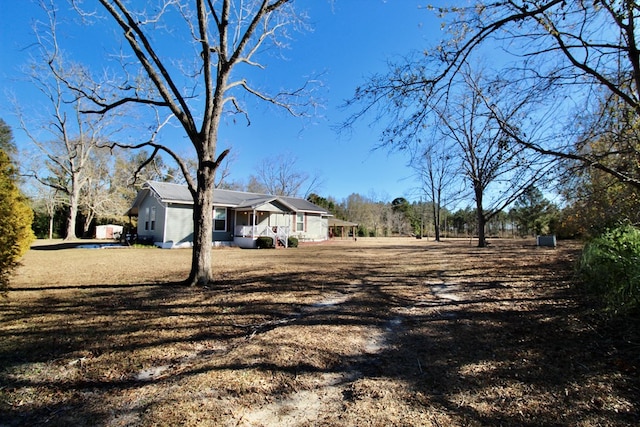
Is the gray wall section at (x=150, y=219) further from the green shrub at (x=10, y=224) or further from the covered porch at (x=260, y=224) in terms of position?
the green shrub at (x=10, y=224)

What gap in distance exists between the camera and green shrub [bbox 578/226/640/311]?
12.2ft

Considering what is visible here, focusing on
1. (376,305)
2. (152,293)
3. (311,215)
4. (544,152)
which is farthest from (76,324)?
(311,215)

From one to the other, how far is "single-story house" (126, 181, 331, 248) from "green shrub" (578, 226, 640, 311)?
17345 millimetres

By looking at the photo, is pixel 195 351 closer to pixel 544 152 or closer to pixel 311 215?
pixel 544 152

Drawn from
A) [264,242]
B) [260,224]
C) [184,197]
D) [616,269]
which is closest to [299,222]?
[260,224]

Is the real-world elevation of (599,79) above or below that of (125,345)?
above

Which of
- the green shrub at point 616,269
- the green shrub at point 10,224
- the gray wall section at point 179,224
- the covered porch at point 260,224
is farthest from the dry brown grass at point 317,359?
the covered porch at point 260,224

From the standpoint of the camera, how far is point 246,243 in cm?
2077

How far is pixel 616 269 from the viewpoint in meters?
4.44

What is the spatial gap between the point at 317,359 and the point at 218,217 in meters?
19.4

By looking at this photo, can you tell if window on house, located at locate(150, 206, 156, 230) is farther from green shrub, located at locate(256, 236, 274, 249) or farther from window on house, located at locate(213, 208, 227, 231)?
green shrub, located at locate(256, 236, 274, 249)

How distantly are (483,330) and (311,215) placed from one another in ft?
78.7

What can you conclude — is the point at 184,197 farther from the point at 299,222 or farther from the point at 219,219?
the point at 299,222

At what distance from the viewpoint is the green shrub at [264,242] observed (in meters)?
20.1
